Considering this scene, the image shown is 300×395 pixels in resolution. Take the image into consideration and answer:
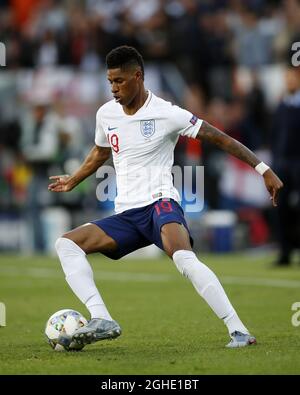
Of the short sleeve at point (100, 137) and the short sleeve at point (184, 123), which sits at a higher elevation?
the short sleeve at point (184, 123)

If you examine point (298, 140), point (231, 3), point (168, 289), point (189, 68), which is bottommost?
point (168, 289)

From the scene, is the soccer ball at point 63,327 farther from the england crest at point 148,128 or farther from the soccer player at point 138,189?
the england crest at point 148,128

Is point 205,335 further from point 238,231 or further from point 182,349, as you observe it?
point 238,231

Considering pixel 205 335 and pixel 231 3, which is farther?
pixel 231 3

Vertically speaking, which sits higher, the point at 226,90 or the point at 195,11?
the point at 195,11

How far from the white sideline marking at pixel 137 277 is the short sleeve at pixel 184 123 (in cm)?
543

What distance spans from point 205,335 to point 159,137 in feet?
5.93

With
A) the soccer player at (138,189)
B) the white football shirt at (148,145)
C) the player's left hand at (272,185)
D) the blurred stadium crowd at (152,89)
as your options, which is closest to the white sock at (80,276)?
the soccer player at (138,189)

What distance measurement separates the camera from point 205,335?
8.90m

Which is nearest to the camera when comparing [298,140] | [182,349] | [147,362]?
[147,362]

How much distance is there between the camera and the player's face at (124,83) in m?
8.09

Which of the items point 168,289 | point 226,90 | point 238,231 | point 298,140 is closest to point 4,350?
point 168,289

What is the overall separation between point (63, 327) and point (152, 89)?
44.9ft

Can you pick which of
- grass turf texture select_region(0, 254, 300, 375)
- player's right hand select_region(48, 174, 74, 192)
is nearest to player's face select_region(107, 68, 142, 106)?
player's right hand select_region(48, 174, 74, 192)
